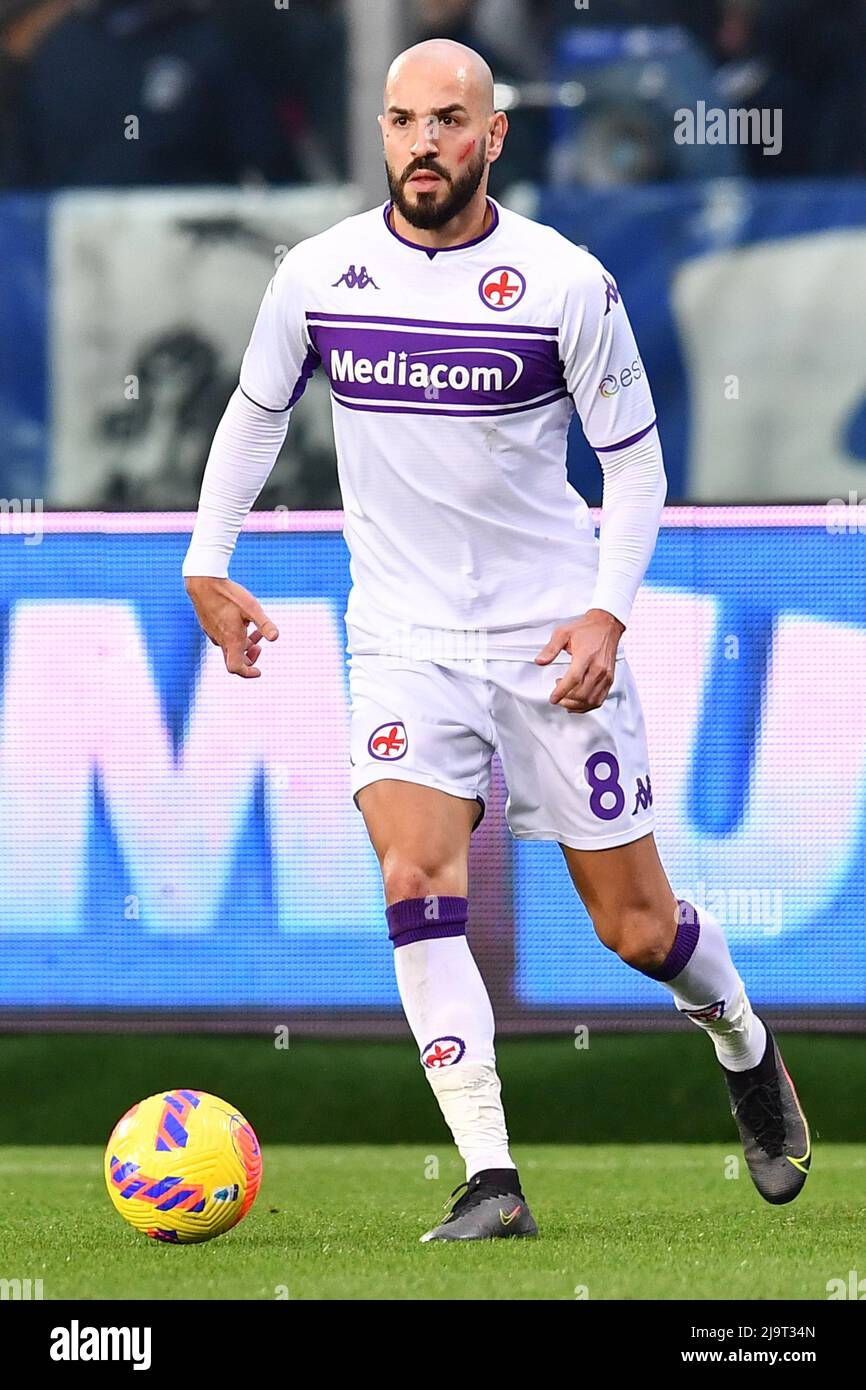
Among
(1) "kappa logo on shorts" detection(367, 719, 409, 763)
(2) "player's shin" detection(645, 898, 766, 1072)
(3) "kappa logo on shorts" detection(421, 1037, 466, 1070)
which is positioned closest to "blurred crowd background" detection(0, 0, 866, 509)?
(2) "player's shin" detection(645, 898, 766, 1072)

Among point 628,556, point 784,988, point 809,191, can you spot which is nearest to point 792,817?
point 784,988

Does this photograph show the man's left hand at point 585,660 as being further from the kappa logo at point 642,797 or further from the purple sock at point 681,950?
the purple sock at point 681,950

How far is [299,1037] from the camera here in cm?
721

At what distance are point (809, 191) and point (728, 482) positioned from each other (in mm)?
1145

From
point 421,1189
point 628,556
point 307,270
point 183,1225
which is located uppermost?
point 307,270

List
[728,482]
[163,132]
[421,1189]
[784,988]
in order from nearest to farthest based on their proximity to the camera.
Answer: [421,1189], [784,988], [728,482], [163,132]

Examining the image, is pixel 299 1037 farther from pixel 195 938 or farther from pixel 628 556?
pixel 628 556

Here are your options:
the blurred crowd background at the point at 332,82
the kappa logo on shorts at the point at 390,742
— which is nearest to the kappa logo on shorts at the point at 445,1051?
the kappa logo on shorts at the point at 390,742

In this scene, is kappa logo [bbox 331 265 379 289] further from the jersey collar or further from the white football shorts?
the white football shorts

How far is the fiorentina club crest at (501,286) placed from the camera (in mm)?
5215

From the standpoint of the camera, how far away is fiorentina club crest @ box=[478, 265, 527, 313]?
521 cm

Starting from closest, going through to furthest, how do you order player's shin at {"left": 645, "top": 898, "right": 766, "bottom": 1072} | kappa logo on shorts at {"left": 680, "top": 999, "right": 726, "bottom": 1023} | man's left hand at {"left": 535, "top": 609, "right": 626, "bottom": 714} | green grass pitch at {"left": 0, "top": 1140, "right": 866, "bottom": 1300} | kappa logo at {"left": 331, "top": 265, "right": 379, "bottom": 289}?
green grass pitch at {"left": 0, "top": 1140, "right": 866, "bottom": 1300} → man's left hand at {"left": 535, "top": 609, "right": 626, "bottom": 714} → kappa logo at {"left": 331, "top": 265, "right": 379, "bottom": 289} → player's shin at {"left": 645, "top": 898, "right": 766, "bottom": 1072} → kappa logo on shorts at {"left": 680, "top": 999, "right": 726, "bottom": 1023}

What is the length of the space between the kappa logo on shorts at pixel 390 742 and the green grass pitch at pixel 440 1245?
943 millimetres

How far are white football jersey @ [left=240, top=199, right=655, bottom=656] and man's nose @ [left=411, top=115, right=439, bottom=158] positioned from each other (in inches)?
9.0
